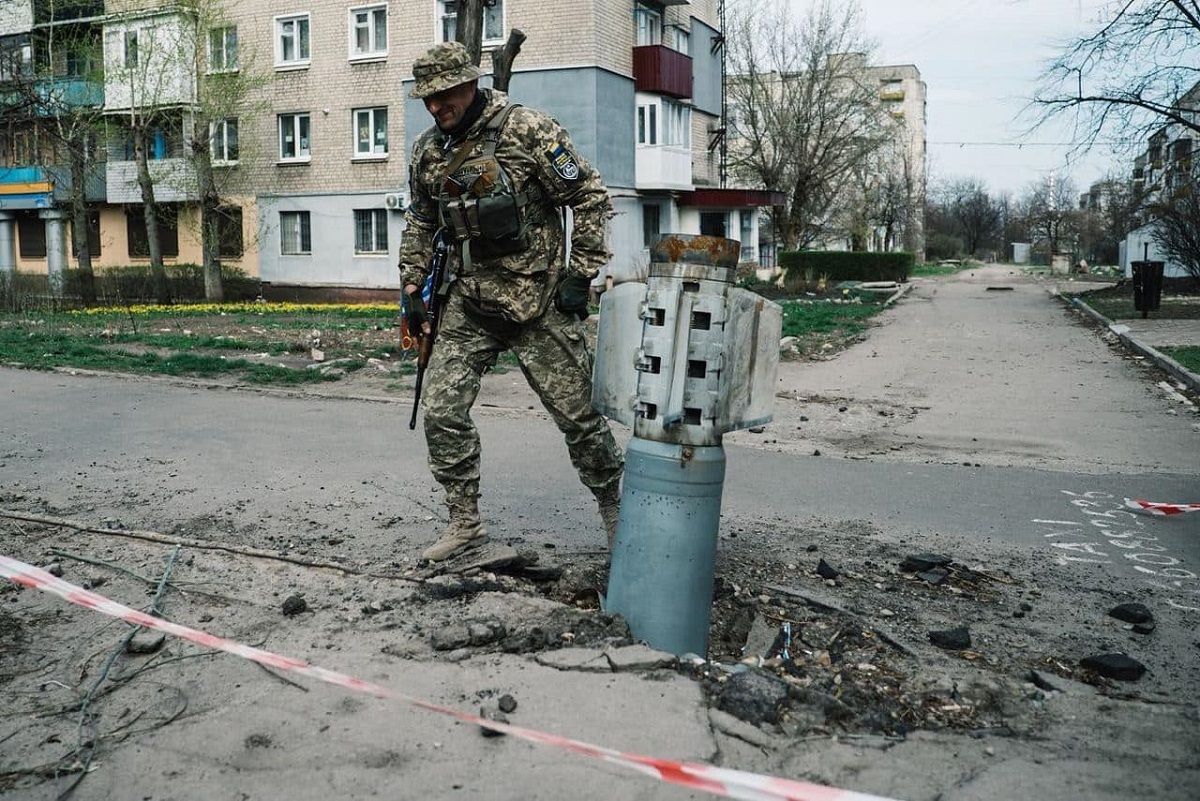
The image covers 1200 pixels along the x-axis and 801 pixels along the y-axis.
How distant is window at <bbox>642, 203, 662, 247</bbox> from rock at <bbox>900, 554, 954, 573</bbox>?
105 ft

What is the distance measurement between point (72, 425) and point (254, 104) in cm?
2814

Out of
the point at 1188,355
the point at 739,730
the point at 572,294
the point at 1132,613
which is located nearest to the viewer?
the point at 739,730

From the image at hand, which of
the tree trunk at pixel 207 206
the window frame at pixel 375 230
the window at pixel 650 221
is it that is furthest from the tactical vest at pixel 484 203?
the window at pixel 650 221

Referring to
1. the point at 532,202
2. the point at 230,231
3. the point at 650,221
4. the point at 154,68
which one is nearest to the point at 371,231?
the point at 230,231

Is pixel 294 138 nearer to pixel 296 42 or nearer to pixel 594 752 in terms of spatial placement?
pixel 296 42

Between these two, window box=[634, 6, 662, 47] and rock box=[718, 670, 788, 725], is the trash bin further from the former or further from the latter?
rock box=[718, 670, 788, 725]

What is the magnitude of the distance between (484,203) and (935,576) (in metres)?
2.49

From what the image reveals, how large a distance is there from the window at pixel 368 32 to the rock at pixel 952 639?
108 ft

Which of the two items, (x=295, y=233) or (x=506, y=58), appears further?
(x=295, y=233)

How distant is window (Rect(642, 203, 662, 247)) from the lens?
37019 millimetres

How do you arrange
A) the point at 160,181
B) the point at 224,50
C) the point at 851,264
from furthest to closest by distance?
the point at 851,264 → the point at 224,50 → the point at 160,181

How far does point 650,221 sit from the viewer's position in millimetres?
37656

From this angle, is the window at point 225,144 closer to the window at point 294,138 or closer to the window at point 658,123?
the window at point 294,138

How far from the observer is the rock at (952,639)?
402 centimetres
